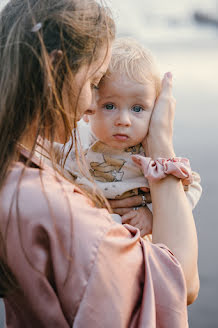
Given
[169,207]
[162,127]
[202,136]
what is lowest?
[202,136]

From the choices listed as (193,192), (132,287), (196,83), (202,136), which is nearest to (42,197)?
(132,287)

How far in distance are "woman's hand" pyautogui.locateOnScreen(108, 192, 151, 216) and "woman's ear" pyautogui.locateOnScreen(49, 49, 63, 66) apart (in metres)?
0.71

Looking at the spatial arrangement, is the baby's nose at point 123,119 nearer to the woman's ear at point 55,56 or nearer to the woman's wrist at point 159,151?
the woman's wrist at point 159,151

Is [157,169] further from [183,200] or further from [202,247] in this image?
[202,247]

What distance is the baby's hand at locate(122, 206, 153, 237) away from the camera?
185 centimetres

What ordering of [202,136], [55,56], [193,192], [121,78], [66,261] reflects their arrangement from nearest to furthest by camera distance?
1. [66,261]
2. [55,56]
3. [121,78]
4. [193,192]
5. [202,136]

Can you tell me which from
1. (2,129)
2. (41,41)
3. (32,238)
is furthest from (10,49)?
(32,238)

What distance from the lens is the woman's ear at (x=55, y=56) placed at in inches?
52.4

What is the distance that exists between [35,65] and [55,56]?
6 centimetres

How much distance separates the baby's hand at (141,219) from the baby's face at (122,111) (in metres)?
0.24

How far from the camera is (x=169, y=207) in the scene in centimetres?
166

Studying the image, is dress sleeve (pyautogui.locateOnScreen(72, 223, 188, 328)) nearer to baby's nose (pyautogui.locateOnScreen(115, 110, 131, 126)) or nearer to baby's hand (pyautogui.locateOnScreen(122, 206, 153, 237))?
baby's hand (pyautogui.locateOnScreen(122, 206, 153, 237))

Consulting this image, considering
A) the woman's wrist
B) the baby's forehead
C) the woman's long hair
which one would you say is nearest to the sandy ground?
the woman's wrist

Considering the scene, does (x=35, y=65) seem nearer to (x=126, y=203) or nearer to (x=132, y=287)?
(x=132, y=287)
